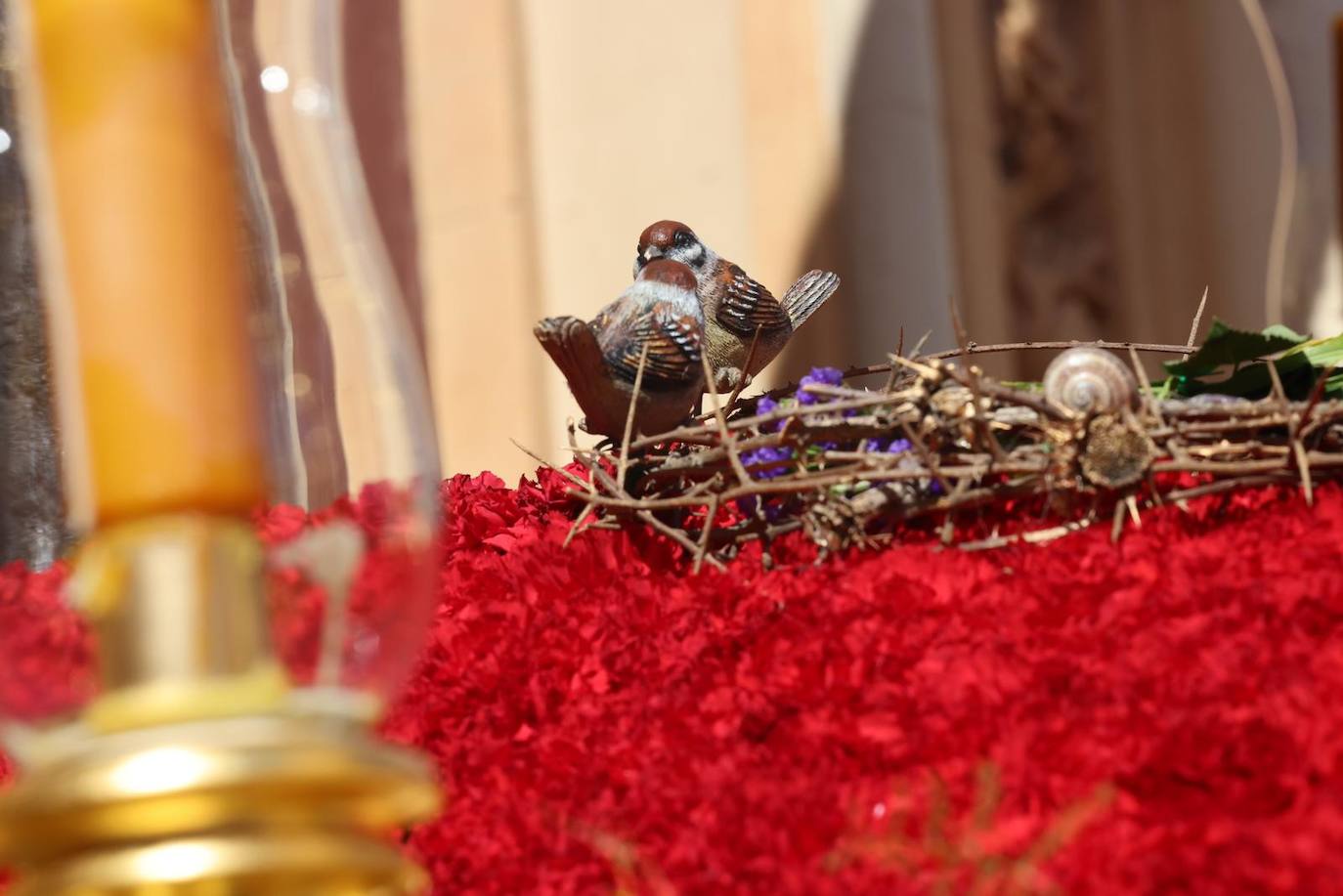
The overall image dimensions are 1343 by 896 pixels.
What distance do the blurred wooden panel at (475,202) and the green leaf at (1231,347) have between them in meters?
2.05

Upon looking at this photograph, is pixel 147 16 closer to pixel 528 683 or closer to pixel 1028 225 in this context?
pixel 528 683

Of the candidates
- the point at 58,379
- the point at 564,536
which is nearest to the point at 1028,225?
the point at 564,536

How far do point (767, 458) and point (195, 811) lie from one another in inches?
34.8

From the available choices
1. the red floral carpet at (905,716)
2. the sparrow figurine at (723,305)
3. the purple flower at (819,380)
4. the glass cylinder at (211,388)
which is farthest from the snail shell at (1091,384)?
the glass cylinder at (211,388)

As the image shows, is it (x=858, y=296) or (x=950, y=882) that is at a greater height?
(x=858, y=296)

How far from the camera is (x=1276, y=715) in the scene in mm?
983

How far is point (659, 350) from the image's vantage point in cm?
146

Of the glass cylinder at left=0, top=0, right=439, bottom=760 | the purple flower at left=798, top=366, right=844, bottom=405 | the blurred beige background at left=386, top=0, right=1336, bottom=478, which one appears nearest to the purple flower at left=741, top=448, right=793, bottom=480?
the purple flower at left=798, top=366, right=844, bottom=405

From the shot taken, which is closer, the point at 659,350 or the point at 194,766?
the point at 194,766

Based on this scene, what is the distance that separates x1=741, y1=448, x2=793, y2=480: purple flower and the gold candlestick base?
81 centimetres

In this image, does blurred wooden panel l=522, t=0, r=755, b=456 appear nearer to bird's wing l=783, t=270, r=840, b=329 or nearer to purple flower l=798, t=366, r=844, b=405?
bird's wing l=783, t=270, r=840, b=329

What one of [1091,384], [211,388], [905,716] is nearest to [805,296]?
[1091,384]

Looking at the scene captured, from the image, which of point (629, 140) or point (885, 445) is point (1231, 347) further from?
point (629, 140)

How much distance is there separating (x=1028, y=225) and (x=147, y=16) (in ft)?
12.2
